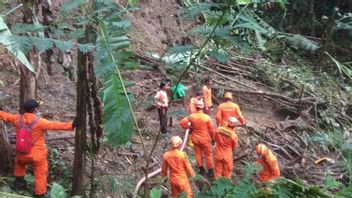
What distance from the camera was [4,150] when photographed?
7.00 meters

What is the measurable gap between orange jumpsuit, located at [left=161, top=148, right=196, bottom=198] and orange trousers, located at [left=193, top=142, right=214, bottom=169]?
4.52 ft

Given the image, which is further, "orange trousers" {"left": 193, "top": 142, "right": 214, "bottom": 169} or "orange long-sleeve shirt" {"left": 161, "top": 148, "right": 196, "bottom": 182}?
"orange trousers" {"left": 193, "top": 142, "right": 214, "bottom": 169}

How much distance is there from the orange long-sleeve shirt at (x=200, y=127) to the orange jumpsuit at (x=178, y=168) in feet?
4.24

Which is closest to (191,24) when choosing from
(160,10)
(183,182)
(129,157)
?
(160,10)

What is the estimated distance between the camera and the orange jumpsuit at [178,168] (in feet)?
23.9

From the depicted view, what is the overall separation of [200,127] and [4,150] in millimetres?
3164

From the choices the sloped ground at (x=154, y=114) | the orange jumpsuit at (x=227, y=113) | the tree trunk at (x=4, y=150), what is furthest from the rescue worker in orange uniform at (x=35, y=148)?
the orange jumpsuit at (x=227, y=113)

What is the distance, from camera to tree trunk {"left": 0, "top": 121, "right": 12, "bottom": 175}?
6896mm

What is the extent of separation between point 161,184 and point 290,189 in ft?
13.8

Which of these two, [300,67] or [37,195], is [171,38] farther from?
[37,195]

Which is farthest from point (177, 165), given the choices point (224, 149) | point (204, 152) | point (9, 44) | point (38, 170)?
point (9, 44)

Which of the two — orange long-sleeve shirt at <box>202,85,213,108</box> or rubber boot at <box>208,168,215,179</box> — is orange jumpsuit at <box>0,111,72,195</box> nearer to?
rubber boot at <box>208,168,215,179</box>

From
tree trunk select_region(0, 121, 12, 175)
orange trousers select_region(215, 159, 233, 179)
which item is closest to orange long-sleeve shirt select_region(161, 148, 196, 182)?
orange trousers select_region(215, 159, 233, 179)

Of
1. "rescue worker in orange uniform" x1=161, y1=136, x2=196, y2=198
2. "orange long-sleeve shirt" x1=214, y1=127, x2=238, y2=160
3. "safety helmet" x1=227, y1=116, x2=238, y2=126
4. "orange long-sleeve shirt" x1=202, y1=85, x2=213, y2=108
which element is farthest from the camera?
"orange long-sleeve shirt" x1=202, y1=85, x2=213, y2=108
